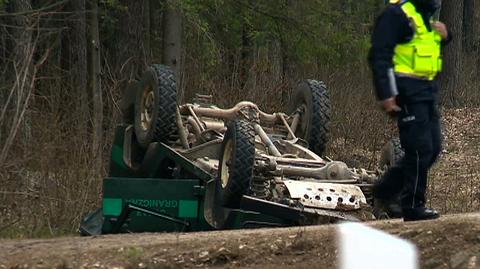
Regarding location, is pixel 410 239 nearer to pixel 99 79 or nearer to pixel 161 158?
pixel 161 158

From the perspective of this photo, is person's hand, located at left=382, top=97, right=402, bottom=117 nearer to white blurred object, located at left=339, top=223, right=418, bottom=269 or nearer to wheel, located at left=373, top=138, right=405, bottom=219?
white blurred object, located at left=339, top=223, right=418, bottom=269

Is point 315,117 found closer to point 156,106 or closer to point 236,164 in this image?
point 156,106

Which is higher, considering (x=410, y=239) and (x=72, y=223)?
(x=410, y=239)

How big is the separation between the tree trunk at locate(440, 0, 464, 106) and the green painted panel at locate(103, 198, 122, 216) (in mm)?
17135

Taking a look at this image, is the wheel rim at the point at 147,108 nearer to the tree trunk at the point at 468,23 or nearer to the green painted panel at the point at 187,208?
the green painted panel at the point at 187,208

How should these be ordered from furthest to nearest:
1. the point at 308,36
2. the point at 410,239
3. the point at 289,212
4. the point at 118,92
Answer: the point at 308,36
the point at 118,92
the point at 289,212
the point at 410,239

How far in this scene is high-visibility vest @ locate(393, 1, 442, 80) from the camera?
6.86 meters

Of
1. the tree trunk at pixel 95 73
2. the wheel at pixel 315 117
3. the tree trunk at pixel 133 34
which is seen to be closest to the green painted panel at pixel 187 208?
the wheel at pixel 315 117

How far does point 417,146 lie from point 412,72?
0.55 metres

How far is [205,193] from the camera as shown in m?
9.63

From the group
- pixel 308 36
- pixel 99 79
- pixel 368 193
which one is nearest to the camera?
pixel 368 193

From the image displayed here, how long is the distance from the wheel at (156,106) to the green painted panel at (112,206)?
105cm

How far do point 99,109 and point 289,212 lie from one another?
932 centimetres

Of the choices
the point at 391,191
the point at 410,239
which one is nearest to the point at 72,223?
the point at 391,191
